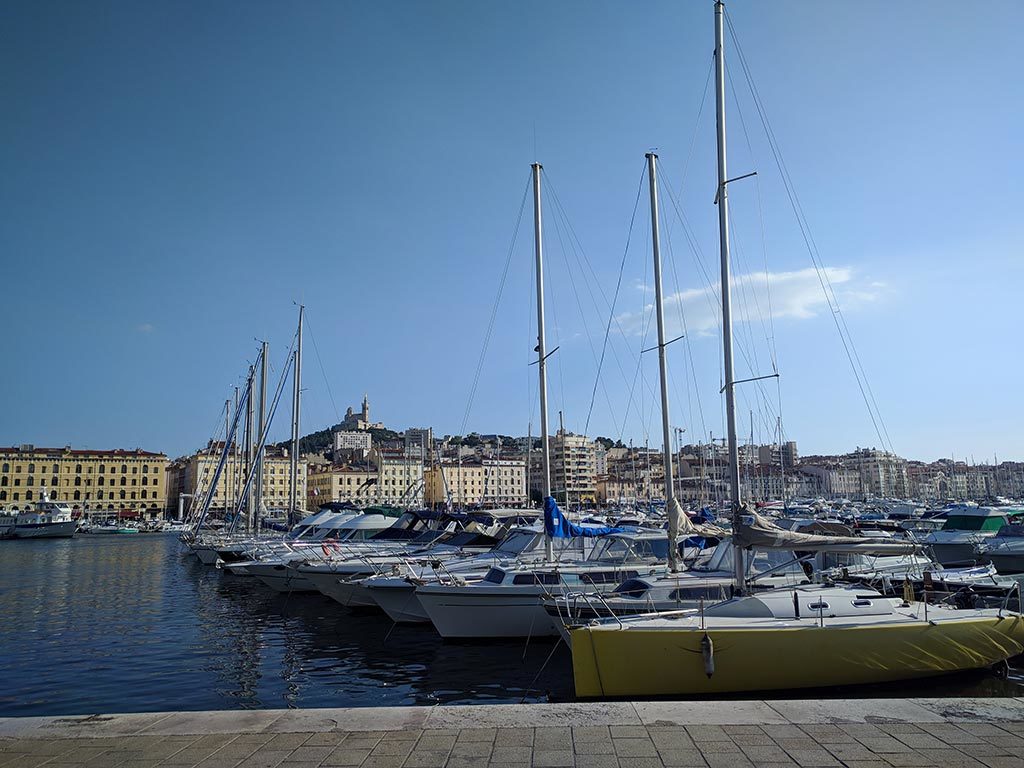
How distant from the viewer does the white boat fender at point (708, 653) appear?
12.0 meters

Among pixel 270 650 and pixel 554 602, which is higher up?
pixel 554 602

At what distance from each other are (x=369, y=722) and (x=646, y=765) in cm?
277

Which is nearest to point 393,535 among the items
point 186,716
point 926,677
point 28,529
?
point 926,677

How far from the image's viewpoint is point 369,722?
739cm

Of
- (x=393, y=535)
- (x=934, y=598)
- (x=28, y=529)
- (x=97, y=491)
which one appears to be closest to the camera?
(x=934, y=598)

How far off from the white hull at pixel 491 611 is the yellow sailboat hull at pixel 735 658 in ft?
19.9

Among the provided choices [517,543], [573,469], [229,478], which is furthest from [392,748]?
[573,469]

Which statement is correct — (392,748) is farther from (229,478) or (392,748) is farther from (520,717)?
(229,478)

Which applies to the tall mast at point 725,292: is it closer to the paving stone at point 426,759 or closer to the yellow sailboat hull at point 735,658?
the yellow sailboat hull at point 735,658

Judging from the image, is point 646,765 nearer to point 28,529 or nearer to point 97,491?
point 28,529

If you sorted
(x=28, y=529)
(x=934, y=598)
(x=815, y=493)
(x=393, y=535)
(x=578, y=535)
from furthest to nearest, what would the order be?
(x=815, y=493) → (x=28, y=529) → (x=393, y=535) → (x=578, y=535) → (x=934, y=598)

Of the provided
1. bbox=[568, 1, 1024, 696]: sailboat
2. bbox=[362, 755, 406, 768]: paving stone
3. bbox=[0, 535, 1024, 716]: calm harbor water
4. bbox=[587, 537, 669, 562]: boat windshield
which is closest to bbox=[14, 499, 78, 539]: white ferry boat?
bbox=[0, 535, 1024, 716]: calm harbor water

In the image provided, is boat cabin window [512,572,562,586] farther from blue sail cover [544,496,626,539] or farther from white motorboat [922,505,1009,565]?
white motorboat [922,505,1009,565]

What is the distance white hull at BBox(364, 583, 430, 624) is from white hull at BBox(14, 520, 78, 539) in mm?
88224
